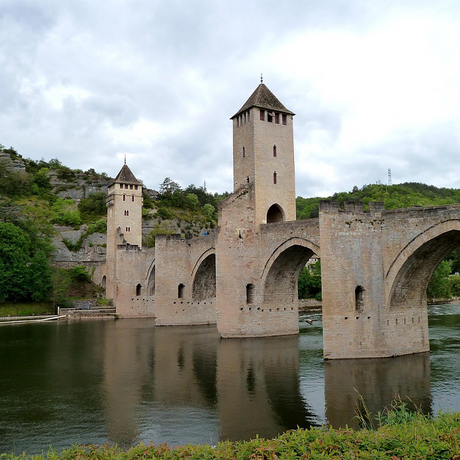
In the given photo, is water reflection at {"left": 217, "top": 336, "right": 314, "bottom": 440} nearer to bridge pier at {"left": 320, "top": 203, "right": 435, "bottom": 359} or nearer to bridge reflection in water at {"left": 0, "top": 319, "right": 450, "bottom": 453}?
bridge reflection in water at {"left": 0, "top": 319, "right": 450, "bottom": 453}

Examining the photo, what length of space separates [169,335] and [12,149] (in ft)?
243

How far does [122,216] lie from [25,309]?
12.5 meters

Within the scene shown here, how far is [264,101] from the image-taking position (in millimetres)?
26609

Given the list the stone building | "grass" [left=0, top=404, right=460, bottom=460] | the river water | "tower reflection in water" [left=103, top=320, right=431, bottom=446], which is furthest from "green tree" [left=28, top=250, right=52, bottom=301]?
"grass" [left=0, top=404, right=460, bottom=460]

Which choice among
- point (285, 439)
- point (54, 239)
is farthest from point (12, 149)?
point (285, 439)

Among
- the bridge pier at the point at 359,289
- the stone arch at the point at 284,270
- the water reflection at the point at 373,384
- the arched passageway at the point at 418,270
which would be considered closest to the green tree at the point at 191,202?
the stone arch at the point at 284,270

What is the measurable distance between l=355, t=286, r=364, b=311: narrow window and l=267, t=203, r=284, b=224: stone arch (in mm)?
9247

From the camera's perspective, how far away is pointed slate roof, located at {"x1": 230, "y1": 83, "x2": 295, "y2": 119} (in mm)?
26258

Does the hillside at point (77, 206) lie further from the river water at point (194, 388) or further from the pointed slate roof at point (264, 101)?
the river water at point (194, 388)

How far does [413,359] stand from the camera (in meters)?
18.1

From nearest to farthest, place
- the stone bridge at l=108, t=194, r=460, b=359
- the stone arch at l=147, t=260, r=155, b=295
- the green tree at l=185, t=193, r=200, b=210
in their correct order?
the stone bridge at l=108, t=194, r=460, b=359 < the stone arch at l=147, t=260, r=155, b=295 < the green tree at l=185, t=193, r=200, b=210

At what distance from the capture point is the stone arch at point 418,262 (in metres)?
16.9

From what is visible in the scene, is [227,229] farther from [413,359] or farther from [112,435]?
[112,435]

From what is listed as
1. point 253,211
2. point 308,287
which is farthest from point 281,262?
point 308,287
